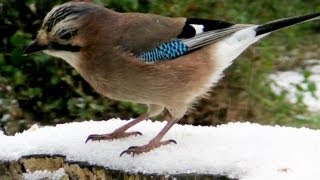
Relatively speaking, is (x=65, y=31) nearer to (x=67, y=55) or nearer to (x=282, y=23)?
(x=67, y=55)

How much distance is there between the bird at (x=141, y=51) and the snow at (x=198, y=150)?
3.6 inches

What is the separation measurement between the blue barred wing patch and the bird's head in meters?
0.31

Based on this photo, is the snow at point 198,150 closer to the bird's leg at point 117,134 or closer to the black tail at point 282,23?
the bird's leg at point 117,134

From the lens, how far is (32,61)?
7.23m

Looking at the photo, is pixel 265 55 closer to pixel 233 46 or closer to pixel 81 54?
pixel 233 46

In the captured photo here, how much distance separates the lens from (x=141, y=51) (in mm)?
4457

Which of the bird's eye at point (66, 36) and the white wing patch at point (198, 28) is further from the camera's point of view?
the white wing patch at point (198, 28)

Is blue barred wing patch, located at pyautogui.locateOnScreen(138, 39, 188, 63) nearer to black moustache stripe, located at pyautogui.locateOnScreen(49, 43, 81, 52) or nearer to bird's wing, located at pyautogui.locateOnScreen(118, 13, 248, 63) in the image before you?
bird's wing, located at pyautogui.locateOnScreen(118, 13, 248, 63)

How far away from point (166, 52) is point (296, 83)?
12.1 feet

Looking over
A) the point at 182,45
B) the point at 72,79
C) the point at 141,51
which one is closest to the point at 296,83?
the point at 72,79

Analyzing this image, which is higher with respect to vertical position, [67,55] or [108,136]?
[67,55]

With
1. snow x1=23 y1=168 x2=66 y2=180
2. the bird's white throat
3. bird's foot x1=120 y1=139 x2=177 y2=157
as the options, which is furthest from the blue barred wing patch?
snow x1=23 y1=168 x2=66 y2=180

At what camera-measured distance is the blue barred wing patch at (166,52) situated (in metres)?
4.46

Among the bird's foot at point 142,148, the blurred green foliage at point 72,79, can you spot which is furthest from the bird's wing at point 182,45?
the blurred green foliage at point 72,79
